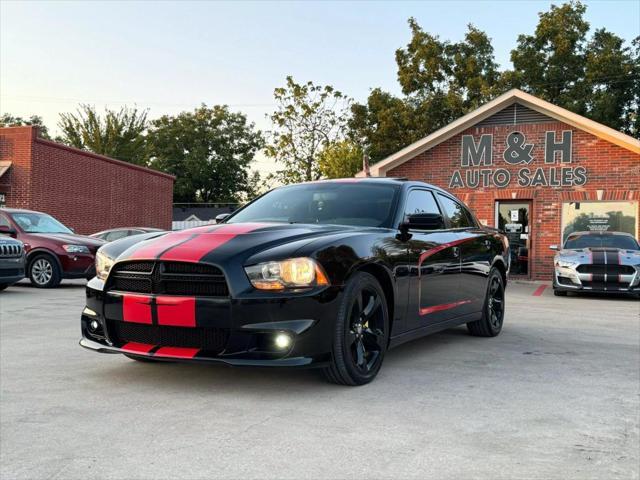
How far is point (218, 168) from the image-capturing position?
6188cm

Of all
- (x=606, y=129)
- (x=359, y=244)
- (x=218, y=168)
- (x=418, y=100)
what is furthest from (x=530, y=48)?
(x=359, y=244)

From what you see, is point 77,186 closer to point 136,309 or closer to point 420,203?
point 420,203

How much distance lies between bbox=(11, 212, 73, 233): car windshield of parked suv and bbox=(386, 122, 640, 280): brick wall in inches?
420

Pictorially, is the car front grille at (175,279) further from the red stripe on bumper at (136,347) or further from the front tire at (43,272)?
the front tire at (43,272)

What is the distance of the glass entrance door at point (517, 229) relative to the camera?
61.6ft

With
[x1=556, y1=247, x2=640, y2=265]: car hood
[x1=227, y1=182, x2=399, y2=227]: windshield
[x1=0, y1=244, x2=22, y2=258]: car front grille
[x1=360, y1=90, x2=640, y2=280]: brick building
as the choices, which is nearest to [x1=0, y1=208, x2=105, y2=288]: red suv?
[x1=0, y1=244, x2=22, y2=258]: car front grille

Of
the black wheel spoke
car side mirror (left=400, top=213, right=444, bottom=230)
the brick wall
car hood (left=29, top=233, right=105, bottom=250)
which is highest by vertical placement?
the brick wall

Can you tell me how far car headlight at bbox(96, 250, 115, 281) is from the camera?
14.8ft

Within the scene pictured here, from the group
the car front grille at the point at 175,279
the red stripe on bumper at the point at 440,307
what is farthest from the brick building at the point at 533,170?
the car front grille at the point at 175,279

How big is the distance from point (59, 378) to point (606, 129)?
55.3 feet

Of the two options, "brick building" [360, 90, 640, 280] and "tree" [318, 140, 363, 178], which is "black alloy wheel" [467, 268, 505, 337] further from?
"tree" [318, 140, 363, 178]

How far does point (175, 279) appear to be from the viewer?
158 inches

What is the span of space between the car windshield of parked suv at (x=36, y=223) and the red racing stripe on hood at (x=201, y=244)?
946cm

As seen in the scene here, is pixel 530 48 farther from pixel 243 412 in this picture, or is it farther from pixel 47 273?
pixel 243 412
